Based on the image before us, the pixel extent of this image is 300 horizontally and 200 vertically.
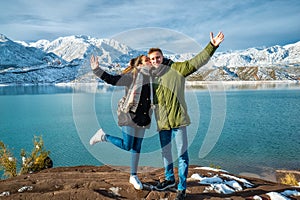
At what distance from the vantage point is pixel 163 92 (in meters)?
4.79

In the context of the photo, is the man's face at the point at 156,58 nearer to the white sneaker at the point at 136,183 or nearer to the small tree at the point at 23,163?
the white sneaker at the point at 136,183

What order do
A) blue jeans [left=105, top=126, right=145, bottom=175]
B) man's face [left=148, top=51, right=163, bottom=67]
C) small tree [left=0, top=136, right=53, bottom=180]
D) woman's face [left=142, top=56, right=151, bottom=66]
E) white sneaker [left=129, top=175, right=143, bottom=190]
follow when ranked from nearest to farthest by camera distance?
man's face [left=148, top=51, right=163, bottom=67] < woman's face [left=142, top=56, right=151, bottom=66] < blue jeans [left=105, top=126, right=145, bottom=175] < white sneaker [left=129, top=175, right=143, bottom=190] < small tree [left=0, top=136, right=53, bottom=180]

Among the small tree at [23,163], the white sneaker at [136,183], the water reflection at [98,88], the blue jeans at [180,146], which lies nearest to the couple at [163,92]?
the blue jeans at [180,146]

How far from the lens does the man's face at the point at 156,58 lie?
15.4ft

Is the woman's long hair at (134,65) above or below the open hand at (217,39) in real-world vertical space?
below

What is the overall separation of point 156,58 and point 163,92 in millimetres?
607

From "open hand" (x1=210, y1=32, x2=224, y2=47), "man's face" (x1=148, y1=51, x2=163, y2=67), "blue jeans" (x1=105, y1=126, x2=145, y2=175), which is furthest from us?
"blue jeans" (x1=105, y1=126, x2=145, y2=175)

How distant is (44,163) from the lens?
13.2 m

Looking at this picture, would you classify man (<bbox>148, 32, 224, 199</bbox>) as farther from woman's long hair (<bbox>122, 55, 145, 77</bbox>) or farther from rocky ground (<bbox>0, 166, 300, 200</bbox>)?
rocky ground (<bbox>0, 166, 300, 200</bbox>)

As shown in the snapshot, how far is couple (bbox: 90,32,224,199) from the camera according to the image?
15.4 ft

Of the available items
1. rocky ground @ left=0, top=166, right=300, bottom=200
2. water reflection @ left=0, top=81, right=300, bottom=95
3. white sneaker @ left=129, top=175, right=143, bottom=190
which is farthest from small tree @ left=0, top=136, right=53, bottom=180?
white sneaker @ left=129, top=175, right=143, bottom=190

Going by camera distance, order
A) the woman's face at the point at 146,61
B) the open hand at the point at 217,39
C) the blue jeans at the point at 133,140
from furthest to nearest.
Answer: the blue jeans at the point at 133,140 < the woman's face at the point at 146,61 < the open hand at the point at 217,39

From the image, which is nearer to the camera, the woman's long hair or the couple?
the couple

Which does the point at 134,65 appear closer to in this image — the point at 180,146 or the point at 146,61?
the point at 146,61
